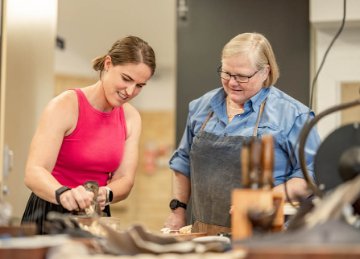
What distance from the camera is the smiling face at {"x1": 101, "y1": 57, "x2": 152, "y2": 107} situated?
2.74 metres

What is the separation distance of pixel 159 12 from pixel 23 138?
3.25 meters

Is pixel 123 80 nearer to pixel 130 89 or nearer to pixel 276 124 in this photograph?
pixel 130 89

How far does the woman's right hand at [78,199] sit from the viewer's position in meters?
2.40

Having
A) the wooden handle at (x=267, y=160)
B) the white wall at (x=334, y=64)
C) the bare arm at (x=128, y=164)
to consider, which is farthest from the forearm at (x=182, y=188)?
the white wall at (x=334, y=64)

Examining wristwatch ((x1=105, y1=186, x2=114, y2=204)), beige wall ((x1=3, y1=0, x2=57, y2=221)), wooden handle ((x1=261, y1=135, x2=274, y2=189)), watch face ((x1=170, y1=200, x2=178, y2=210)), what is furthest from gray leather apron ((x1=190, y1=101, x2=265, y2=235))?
beige wall ((x1=3, y1=0, x2=57, y2=221))

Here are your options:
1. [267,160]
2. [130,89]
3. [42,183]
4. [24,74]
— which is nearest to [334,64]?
[24,74]

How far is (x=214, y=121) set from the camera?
2.88 metres

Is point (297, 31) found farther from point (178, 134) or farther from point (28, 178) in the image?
point (28, 178)

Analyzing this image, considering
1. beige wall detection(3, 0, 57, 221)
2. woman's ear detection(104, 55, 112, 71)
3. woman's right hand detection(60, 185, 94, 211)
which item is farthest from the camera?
beige wall detection(3, 0, 57, 221)

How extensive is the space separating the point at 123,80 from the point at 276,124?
57 centimetres

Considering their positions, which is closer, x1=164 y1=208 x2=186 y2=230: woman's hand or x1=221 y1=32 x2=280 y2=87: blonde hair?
x1=221 y1=32 x2=280 y2=87: blonde hair

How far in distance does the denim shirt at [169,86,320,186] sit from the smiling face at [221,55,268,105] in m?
0.03

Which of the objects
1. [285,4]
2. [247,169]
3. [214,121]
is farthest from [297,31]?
[247,169]

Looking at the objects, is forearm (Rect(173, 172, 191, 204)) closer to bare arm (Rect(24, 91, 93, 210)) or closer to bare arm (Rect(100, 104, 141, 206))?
bare arm (Rect(100, 104, 141, 206))
